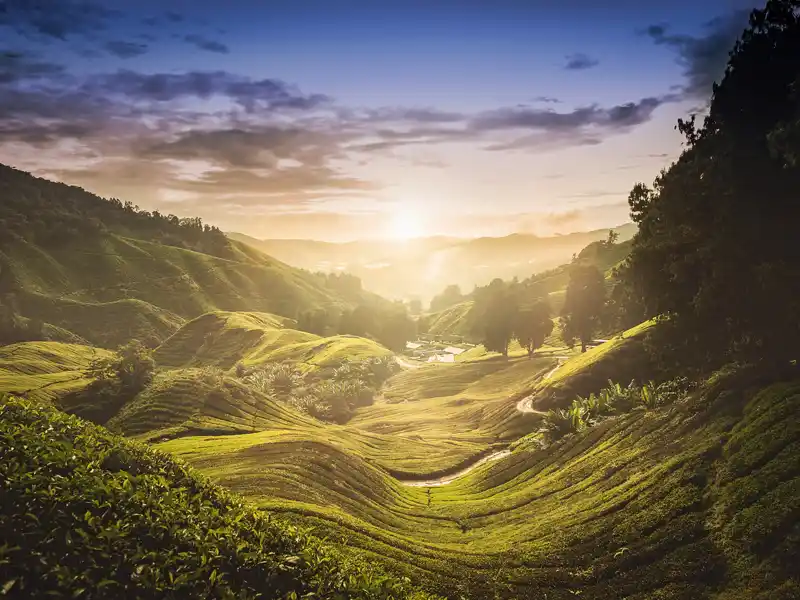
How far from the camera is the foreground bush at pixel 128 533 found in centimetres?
1322

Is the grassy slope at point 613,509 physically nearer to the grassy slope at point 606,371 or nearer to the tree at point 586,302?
the grassy slope at point 606,371

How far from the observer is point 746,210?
27.9 meters

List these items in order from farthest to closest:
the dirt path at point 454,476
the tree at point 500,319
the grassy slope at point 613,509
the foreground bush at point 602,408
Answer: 1. the tree at point 500,319
2. the dirt path at point 454,476
3. the foreground bush at point 602,408
4. the grassy slope at point 613,509

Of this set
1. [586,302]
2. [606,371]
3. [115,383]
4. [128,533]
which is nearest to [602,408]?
[606,371]

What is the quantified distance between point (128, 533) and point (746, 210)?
109 ft

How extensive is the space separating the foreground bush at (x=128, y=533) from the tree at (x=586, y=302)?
83.5 metres

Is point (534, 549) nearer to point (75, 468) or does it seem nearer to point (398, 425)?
point (75, 468)

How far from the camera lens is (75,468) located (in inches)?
631

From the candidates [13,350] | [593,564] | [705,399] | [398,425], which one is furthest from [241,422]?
[13,350]

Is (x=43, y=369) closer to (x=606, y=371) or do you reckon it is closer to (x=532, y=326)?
(x=532, y=326)

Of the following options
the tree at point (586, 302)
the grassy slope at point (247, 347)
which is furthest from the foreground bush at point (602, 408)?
the grassy slope at point (247, 347)

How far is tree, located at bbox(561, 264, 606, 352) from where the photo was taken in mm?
94438

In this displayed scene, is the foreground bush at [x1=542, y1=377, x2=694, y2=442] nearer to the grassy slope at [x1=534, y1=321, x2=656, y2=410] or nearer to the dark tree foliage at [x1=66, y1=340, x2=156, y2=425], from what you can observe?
the grassy slope at [x1=534, y1=321, x2=656, y2=410]

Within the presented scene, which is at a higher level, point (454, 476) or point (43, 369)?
point (43, 369)
